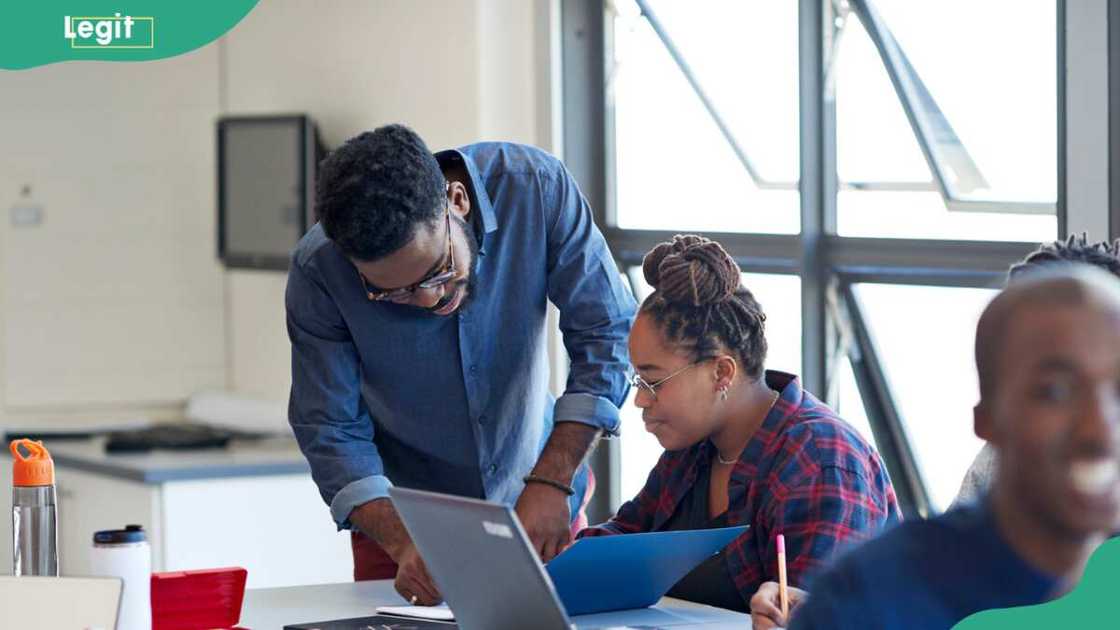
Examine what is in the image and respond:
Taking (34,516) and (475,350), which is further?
(475,350)

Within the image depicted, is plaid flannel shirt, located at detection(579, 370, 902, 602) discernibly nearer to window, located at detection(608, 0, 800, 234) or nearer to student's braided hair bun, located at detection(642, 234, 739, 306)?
student's braided hair bun, located at detection(642, 234, 739, 306)

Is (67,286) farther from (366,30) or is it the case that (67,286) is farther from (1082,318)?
(1082,318)

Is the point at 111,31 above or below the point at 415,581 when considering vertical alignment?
above

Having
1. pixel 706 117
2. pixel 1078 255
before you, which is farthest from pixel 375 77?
pixel 1078 255

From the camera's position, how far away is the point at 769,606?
1865 millimetres

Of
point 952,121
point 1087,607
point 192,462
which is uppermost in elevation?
point 952,121

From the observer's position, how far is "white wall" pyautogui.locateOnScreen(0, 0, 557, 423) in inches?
197

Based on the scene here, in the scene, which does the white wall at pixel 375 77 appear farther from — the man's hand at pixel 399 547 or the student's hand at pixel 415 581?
the student's hand at pixel 415 581

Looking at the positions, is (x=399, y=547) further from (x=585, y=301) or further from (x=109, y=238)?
(x=109, y=238)

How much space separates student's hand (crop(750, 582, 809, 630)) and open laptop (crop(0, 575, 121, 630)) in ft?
2.45

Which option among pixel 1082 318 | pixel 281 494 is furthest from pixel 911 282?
pixel 1082 318

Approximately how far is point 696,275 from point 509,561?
814 mm

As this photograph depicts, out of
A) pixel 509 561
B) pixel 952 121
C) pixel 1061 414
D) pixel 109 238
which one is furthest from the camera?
pixel 109 238

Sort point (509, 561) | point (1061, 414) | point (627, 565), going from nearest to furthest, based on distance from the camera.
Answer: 1. point (1061, 414)
2. point (509, 561)
3. point (627, 565)
